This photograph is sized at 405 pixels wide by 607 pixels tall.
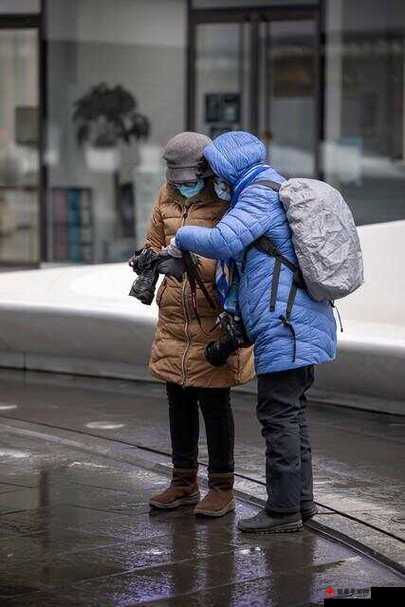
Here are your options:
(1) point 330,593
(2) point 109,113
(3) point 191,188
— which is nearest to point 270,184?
(3) point 191,188

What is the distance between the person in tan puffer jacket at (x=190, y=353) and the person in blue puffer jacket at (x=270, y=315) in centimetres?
17

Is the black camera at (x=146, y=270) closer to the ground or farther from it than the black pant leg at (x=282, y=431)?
farther from it

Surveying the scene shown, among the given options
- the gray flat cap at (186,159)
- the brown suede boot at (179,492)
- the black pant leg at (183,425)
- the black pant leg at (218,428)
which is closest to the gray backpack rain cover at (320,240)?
the gray flat cap at (186,159)

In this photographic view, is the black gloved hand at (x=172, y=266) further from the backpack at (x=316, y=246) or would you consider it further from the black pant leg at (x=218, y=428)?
the black pant leg at (x=218, y=428)

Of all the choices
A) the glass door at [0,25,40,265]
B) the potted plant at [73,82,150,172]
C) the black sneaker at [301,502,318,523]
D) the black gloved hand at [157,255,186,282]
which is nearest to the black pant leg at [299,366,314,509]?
the black sneaker at [301,502,318,523]

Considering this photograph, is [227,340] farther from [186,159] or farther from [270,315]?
[186,159]

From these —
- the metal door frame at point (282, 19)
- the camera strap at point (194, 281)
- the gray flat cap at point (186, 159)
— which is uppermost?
the metal door frame at point (282, 19)

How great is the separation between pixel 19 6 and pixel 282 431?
510 inches

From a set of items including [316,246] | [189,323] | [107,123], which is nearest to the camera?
[316,246]

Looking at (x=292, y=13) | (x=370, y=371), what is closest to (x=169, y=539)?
(x=370, y=371)

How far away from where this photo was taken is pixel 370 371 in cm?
839

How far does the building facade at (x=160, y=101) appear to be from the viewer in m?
16.1

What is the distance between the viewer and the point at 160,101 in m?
17.3

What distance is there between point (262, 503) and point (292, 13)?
1087 cm
